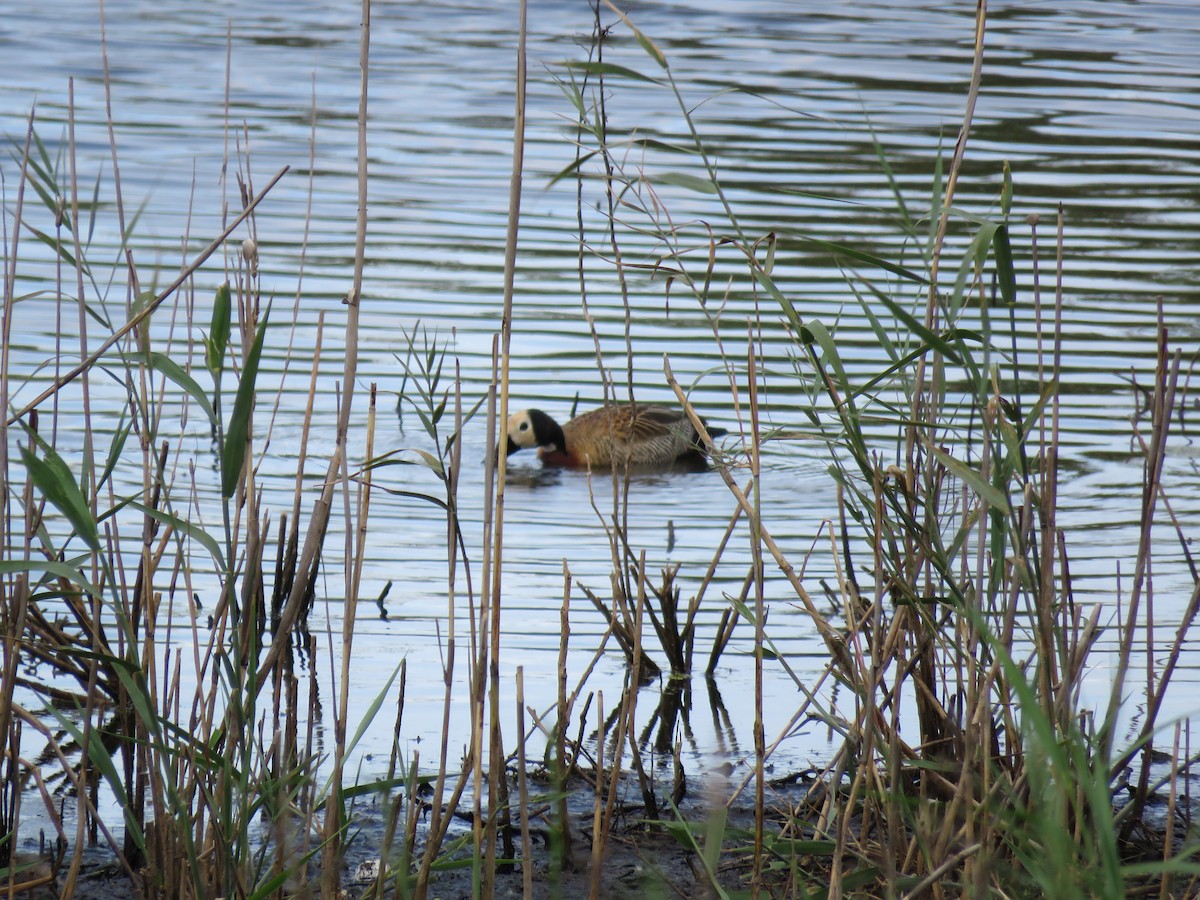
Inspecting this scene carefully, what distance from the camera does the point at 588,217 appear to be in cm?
1159

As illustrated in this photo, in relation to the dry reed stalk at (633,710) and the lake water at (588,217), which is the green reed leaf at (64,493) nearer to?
the lake water at (588,217)

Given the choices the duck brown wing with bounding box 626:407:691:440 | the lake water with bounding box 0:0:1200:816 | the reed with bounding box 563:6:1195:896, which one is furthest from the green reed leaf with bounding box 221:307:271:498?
the duck brown wing with bounding box 626:407:691:440

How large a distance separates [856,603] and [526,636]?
1.77 meters

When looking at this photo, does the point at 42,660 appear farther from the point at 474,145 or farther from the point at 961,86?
the point at 961,86

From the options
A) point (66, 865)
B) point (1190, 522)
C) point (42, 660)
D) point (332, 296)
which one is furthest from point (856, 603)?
point (332, 296)

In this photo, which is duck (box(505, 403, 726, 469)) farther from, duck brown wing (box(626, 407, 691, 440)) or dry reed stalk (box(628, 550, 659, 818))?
dry reed stalk (box(628, 550, 659, 818))

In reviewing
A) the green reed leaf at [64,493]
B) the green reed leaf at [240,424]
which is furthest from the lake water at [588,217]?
the green reed leaf at [64,493]

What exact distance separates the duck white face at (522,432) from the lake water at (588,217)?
0.22 m

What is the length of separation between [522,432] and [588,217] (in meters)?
3.55

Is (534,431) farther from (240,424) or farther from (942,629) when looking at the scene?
(240,424)

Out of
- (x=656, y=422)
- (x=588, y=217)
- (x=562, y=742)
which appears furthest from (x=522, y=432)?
(x=562, y=742)

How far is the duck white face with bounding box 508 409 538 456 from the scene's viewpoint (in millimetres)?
8219

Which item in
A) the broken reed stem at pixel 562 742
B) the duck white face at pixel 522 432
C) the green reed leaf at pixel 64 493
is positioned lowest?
the broken reed stem at pixel 562 742

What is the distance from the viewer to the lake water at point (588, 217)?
5.88m
